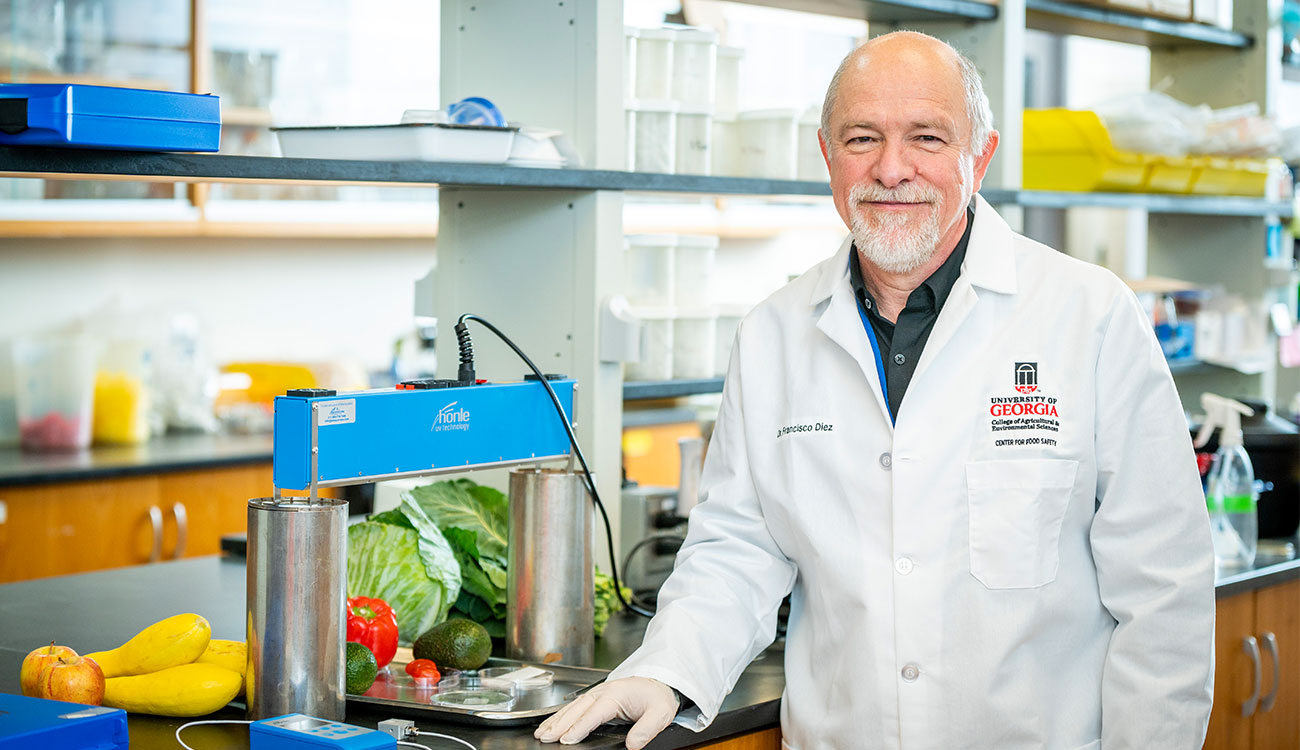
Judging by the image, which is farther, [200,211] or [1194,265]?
[200,211]

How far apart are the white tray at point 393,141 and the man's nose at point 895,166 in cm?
61

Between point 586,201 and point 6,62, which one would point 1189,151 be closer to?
point 586,201

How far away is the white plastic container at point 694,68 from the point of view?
264 centimetres

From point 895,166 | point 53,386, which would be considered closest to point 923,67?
point 895,166

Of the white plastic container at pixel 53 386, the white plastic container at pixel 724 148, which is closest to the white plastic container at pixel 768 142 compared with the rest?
the white plastic container at pixel 724 148

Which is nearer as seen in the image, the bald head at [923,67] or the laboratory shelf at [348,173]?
the laboratory shelf at [348,173]

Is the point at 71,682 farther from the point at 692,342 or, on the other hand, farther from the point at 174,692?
the point at 692,342

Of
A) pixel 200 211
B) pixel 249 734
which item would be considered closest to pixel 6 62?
pixel 200 211

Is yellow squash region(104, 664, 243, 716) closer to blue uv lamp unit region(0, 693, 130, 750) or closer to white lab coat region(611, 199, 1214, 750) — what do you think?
blue uv lamp unit region(0, 693, 130, 750)

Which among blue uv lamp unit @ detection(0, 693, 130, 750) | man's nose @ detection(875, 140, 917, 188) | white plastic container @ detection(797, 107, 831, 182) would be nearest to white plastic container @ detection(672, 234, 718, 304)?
white plastic container @ detection(797, 107, 831, 182)

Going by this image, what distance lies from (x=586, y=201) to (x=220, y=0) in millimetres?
2538

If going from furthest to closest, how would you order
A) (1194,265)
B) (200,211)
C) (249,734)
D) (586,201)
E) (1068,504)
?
1. (200,211)
2. (1194,265)
3. (586,201)
4. (1068,504)
5. (249,734)

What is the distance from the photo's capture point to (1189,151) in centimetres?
350

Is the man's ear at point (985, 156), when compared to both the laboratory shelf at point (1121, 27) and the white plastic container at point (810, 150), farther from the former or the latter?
the laboratory shelf at point (1121, 27)
